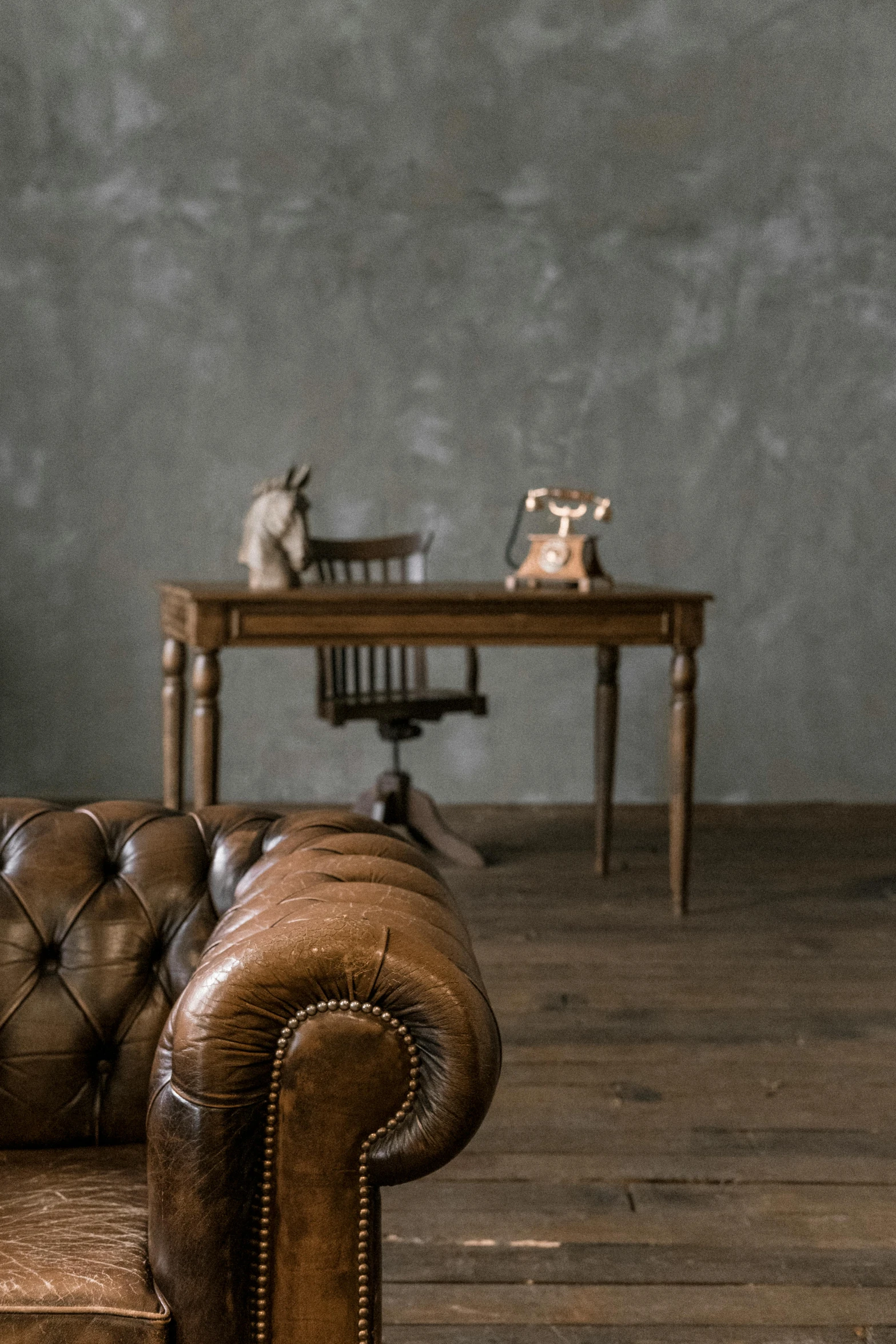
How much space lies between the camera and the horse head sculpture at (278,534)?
11.9ft

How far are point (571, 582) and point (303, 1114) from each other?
2.95 m

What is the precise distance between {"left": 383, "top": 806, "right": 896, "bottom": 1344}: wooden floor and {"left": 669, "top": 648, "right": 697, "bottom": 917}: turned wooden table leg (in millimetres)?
244

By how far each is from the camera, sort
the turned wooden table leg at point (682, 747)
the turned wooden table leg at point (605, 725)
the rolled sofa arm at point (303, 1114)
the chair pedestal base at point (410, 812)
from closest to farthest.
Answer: the rolled sofa arm at point (303, 1114) < the turned wooden table leg at point (682, 747) < the turned wooden table leg at point (605, 725) < the chair pedestal base at point (410, 812)

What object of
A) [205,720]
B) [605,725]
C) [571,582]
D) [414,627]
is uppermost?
[571,582]

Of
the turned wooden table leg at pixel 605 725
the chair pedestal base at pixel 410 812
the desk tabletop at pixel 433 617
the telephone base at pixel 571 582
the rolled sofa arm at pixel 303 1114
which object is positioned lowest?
the chair pedestal base at pixel 410 812

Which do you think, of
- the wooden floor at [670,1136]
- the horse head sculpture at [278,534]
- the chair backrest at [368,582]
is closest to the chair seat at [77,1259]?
the wooden floor at [670,1136]

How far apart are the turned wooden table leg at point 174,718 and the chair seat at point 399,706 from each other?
614 millimetres

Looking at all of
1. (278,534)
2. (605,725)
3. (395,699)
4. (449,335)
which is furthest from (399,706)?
(449,335)

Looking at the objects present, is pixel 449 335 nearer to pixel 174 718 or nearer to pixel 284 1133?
pixel 174 718

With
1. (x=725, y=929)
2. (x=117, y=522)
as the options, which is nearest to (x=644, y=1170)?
(x=725, y=929)

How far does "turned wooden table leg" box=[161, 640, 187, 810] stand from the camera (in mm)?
3824

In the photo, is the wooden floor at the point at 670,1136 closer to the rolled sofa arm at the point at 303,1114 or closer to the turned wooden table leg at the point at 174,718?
the rolled sofa arm at the point at 303,1114

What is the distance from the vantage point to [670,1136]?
2.38 metres

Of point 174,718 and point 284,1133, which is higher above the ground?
point 284,1133
